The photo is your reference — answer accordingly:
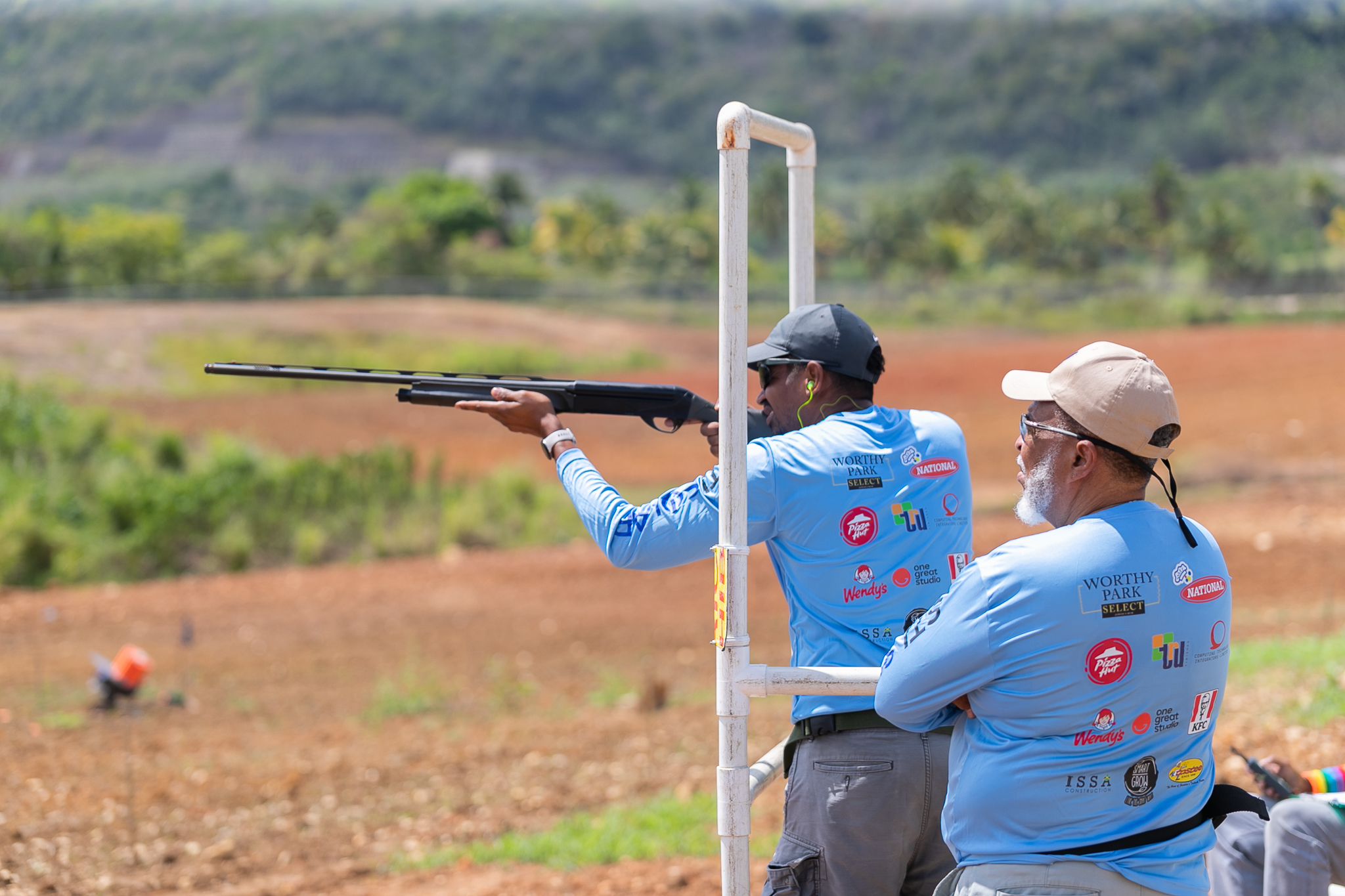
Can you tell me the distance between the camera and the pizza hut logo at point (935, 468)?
9.89ft

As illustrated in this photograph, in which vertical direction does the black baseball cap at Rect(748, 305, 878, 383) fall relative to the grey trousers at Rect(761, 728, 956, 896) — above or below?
above

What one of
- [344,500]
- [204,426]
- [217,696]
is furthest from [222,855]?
[204,426]

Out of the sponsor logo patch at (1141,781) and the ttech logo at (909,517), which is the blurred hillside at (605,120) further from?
the sponsor logo patch at (1141,781)

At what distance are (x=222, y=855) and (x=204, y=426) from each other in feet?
70.2

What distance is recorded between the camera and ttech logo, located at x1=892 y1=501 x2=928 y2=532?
2975 mm

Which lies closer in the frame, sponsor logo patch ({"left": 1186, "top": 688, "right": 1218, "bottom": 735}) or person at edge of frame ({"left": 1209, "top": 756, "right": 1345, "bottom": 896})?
sponsor logo patch ({"left": 1186, "top": 688, "right": 1218, "bottom": 735})

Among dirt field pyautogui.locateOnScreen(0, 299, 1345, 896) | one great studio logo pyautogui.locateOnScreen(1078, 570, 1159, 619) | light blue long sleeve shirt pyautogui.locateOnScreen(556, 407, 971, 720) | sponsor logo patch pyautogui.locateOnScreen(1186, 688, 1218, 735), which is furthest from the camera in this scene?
dirt field pyautogui.locateOnScreen(0, 299, 1345, 896)

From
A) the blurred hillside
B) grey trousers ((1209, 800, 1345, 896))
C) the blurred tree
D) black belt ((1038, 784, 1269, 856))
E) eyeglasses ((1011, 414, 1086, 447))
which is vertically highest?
the blurred hillside

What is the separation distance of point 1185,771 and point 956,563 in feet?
2.68

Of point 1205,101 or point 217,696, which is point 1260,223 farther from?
point 217,696

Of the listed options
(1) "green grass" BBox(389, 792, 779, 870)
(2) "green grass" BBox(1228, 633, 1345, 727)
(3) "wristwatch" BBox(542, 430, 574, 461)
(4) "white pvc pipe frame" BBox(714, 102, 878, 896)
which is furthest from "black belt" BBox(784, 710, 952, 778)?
(2) "green grass" BBox(1228, 633, 1345, 727)

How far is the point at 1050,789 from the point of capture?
229 centimetres

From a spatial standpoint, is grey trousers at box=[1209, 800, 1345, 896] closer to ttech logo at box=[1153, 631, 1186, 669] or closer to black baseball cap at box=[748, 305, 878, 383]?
ttech logo at box=[1153, 631, 1186, 669]

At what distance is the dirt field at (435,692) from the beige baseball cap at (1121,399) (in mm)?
3400
